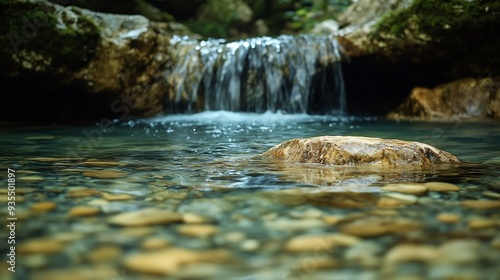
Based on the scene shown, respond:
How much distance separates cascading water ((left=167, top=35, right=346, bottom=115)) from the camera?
9.33 m

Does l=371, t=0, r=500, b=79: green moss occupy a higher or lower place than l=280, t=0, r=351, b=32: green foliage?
lower

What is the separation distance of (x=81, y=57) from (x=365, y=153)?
6.32m

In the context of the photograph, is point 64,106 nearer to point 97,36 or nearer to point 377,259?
point 97,36

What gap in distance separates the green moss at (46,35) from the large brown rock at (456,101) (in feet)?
21.1

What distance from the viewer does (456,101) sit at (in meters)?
8.44

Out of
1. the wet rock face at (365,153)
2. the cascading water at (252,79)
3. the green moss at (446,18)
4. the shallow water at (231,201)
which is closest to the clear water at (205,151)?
the shallow water at (231,201)

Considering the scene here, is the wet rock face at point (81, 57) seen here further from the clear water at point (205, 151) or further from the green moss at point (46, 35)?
the clear water at point (205, 151)

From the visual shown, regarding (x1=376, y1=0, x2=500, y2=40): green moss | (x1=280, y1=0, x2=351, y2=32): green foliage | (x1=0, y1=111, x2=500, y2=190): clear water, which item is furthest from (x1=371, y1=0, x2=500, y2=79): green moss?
(x1=280, y1=0, x2=351, y2=32): green foliage

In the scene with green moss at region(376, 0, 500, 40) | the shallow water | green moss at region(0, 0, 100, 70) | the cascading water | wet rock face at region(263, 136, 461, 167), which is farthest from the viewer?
the cascading water

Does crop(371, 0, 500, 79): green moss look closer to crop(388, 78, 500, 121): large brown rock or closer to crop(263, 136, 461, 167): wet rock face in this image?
crop(388, 78, 500, 121): large brown rock

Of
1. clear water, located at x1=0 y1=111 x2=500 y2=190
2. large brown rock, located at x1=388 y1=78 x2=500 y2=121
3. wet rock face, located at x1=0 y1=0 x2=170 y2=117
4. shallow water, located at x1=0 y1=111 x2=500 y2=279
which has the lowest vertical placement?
shallow water, located at x1=0 y1=111 x2=500 y2=279

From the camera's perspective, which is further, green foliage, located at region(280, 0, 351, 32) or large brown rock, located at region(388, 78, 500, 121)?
green foliage, located at region(280, 0, 351, 32)

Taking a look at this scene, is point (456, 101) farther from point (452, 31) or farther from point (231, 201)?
point (231, 201)

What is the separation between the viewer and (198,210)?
6.13 feet
